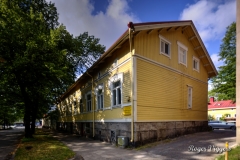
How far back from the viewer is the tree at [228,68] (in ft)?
72.2

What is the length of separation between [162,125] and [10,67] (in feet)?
37.0

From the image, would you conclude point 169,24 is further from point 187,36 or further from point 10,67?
point 10,67

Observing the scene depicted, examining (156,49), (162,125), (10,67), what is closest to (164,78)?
(156,49)

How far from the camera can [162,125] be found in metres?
12.1

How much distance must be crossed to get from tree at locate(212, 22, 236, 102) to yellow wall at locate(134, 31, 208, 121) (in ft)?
27.0

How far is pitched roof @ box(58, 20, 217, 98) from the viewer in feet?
35.7

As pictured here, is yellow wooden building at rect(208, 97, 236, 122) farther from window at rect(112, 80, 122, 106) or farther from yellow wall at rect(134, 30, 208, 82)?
window at rect(112, 80, 122, 106)

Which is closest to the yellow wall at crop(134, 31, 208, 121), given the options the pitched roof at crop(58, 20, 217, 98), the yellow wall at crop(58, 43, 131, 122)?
the pitched roof at crop(58, 20, 217, 98)

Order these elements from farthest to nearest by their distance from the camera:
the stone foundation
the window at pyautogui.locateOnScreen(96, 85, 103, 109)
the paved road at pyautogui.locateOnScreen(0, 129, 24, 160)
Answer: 1. the window at pyautogui.locateOnScreen(96, 85, 103, 109)
2. the stone foundation
3. the paved road at pyautogui.locateOnScreen(0, 129, 24, 160)

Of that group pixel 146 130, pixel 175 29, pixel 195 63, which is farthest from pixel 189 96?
pixel 146 130

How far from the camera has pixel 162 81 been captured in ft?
41.6

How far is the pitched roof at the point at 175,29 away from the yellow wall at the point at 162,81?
51 centimetres

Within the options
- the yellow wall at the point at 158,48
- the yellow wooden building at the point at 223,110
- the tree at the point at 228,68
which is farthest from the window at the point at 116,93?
the yellow wooden building at the point at 223,110

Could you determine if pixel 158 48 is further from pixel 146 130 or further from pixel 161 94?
pixel 146 130
